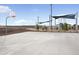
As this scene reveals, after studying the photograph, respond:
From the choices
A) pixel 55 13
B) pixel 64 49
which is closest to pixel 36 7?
pixel 55 13

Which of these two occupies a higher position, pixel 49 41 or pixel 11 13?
pixel 11 13

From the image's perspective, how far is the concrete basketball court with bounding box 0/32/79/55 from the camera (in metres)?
3.15

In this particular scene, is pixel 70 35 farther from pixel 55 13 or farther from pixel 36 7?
pixel 36 7

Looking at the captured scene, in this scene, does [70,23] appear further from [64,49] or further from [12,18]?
[12,18]

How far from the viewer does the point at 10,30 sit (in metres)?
3.60

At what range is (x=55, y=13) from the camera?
3545 millimetres

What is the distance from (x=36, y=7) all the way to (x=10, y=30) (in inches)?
25.8

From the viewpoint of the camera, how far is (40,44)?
10.9ft

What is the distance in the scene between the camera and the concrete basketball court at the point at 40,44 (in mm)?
3154

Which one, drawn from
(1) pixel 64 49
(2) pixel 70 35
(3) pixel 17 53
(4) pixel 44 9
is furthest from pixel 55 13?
(3) pixel 17 53
